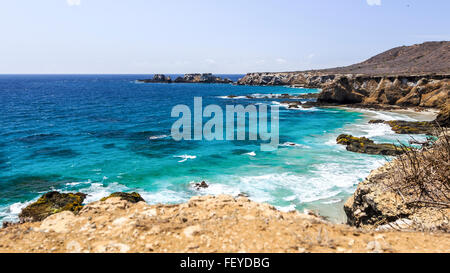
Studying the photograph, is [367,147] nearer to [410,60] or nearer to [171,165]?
[171,165]

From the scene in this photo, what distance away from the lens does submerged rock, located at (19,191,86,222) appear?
1372 cm

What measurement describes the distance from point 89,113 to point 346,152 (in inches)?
1789

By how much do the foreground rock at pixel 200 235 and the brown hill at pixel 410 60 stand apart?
92623 millimetres

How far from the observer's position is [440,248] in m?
4.86

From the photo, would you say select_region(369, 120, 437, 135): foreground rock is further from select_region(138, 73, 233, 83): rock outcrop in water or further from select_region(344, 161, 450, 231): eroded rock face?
select_region(138, 73, 233, 83): rock outcrop in water

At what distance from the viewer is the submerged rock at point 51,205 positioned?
540 inches

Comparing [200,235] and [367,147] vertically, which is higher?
[200,235]

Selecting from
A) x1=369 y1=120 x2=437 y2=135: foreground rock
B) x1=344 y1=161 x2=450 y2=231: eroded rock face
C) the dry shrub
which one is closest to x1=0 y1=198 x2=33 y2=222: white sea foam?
x1=344 y1=161 x2=450 y2=231: eroded rock face

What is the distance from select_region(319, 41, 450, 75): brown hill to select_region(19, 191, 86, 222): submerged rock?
302ft

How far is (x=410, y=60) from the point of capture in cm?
11812

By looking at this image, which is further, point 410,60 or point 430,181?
point 410,60

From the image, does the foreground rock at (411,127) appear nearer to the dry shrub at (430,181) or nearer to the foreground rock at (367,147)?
the foreground rock at (367,147)

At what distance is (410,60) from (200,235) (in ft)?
472

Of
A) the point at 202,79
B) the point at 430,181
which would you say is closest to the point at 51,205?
the point at 430,181
